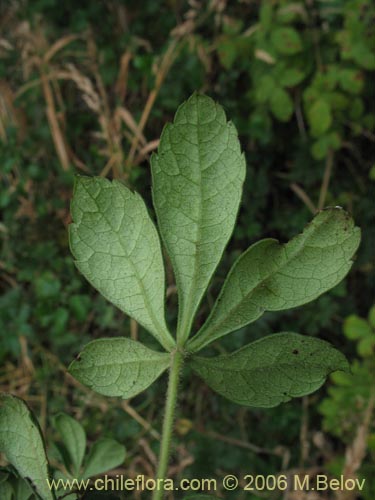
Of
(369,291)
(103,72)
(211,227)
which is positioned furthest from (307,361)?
(103,72)

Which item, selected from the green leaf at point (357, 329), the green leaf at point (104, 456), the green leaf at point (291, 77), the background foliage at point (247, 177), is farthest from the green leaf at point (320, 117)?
the green leaf at point (104, 456)

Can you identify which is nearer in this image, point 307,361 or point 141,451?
point 307,361

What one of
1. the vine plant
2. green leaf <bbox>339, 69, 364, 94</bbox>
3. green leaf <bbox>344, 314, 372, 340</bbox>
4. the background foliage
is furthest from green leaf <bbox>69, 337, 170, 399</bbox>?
green leaf <bbox>339, 69, 364, 94</bbox>

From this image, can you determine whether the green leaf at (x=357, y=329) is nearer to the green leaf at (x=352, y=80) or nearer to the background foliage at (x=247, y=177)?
the background foliage at (x=247, y=177)

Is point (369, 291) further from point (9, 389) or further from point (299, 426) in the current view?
point (9, 389)

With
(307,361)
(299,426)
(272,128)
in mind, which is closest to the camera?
(307,361)

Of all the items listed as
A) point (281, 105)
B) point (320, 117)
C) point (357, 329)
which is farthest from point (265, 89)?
point (357, 329)
